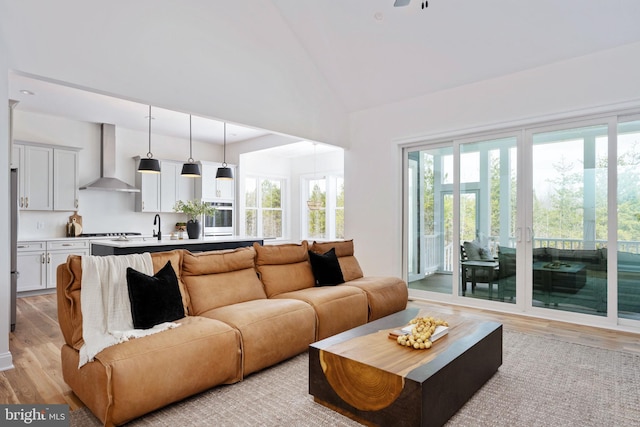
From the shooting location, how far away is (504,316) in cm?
443

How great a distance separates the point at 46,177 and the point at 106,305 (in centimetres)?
478

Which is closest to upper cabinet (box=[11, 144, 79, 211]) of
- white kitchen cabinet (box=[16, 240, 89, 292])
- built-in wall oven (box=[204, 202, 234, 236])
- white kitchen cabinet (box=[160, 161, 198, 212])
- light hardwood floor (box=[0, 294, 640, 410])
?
white kitchen cabinet (box=[16, 240, 89, 292])

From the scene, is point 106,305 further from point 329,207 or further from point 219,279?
point 329,207

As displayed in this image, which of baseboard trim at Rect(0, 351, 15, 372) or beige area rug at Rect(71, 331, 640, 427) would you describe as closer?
beige area rug at Rect(71, 331, 640, 427)

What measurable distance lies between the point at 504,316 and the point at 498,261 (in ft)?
2.23

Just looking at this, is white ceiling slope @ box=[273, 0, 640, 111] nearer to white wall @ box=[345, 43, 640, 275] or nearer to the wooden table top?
white wall @ box=[345, 43, 640, 275]

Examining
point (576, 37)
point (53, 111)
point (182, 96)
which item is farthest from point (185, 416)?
point (53, 111)

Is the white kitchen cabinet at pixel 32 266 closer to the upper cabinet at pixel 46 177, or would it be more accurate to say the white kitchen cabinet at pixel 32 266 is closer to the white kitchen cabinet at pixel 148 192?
the upper cabinet at pixel 46 177

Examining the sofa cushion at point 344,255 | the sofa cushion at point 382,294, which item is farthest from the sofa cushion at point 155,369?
the sofa cushion at point 344,255

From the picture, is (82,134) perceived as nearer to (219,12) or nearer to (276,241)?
(219,12)

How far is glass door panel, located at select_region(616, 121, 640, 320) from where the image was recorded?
3834 millimetres

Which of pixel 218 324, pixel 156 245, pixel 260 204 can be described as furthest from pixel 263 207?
pixel 218 324

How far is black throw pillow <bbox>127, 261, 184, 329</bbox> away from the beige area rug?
0.56 metres

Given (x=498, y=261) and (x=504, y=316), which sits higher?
(x=498, y=261)
